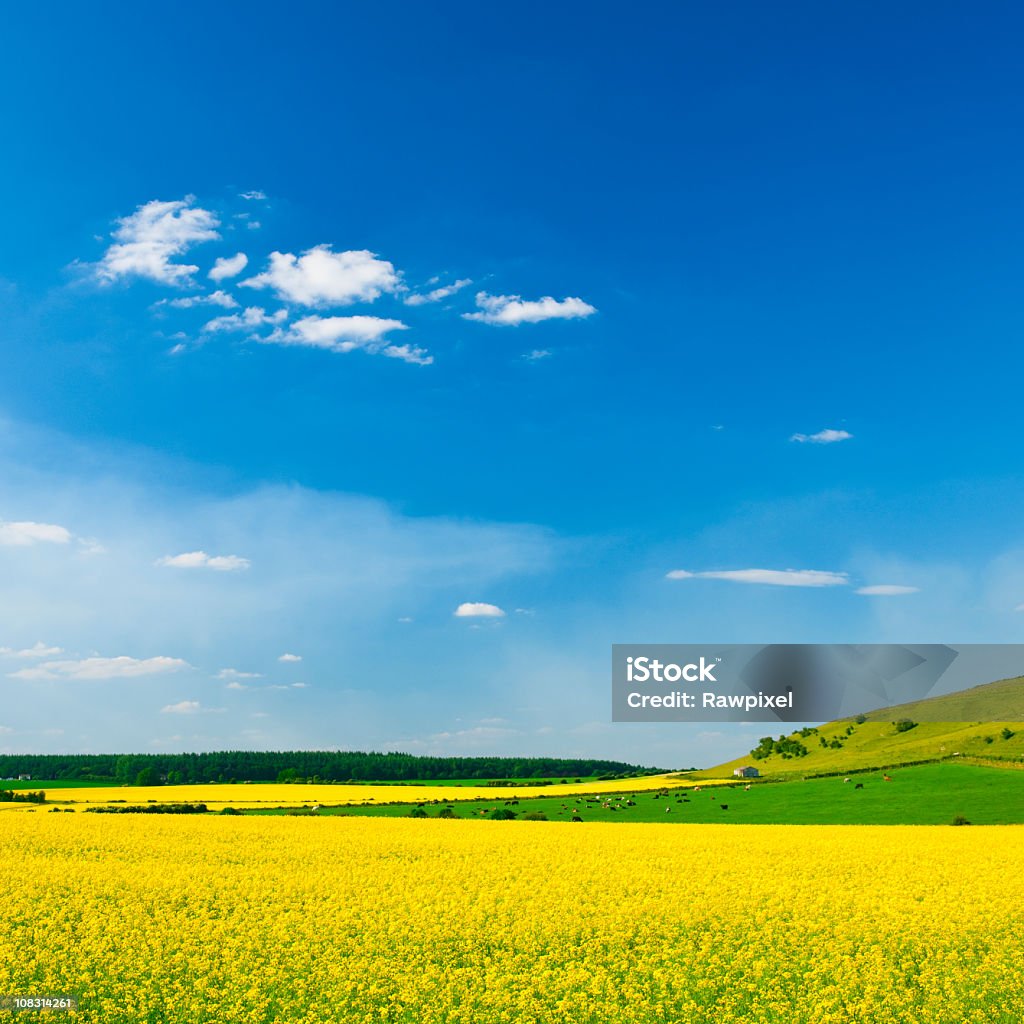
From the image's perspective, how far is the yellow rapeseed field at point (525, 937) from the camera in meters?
16.1

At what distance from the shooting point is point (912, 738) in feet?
434

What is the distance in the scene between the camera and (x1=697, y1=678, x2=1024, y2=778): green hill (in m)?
108

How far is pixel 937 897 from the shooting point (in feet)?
78.9

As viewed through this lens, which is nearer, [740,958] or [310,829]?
[740,958]

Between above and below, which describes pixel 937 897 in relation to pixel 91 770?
above

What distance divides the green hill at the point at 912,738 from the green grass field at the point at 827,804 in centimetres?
1500

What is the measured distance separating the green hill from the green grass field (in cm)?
1500

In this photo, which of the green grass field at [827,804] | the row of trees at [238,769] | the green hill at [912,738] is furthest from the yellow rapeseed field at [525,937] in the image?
the row of trees at [238,769]

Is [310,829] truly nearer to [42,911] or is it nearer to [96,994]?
[42,911]

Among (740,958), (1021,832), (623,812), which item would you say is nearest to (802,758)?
(623,812)

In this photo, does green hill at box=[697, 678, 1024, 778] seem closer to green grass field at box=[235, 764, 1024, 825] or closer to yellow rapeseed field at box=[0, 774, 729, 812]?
green grass field at box=[235, 764, 1024, 825]

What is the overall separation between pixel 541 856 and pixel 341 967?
1530 cm

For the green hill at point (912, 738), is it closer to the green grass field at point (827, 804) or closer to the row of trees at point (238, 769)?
the green grass field at point (827, 804)

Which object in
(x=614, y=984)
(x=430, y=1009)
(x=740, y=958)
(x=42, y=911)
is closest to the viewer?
(x=430, y=1009)
